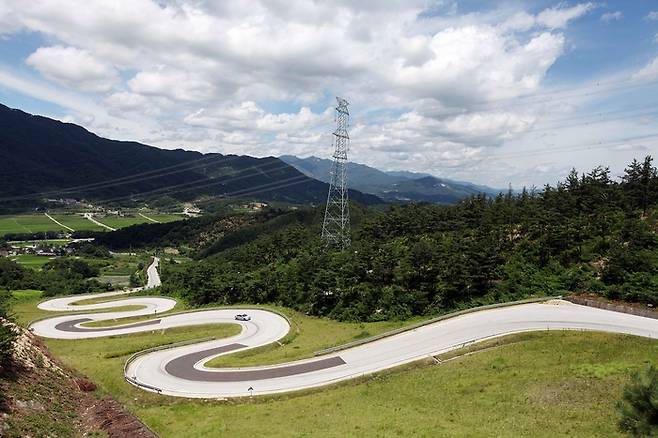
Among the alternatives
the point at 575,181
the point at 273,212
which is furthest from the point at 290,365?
the point at 273,212

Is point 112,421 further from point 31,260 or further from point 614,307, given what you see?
point 31,260

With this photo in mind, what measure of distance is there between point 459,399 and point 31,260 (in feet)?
508

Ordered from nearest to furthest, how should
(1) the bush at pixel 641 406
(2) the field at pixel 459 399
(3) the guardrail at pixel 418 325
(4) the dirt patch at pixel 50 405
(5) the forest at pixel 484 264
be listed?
(1) the bush at pixel 641 406, (4) the dirt patch at pixel 50 405, (2) the field at pixel 459 399, (3) the guardrail at pixel 418 325, (5) the forest at pixel 484 264

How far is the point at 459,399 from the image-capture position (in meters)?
24.2

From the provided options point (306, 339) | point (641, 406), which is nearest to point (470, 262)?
point (306, 339)

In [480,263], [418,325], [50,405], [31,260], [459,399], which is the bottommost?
[31,260]

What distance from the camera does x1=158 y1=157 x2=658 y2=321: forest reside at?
44.7 m

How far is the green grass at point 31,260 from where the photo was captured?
13274 cm

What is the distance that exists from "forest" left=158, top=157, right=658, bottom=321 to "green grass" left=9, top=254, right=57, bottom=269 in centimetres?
8384

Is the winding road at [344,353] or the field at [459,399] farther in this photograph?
the winding road at [344,353]

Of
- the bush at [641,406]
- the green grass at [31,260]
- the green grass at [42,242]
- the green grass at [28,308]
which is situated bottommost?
the green grass at [31,260]

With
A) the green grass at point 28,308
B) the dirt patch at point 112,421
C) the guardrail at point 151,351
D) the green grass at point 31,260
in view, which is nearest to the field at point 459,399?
the guardrail at point 151,351

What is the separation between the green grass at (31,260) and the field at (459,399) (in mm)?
119184

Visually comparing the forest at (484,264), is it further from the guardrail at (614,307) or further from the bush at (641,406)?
the bush at (641,406)
